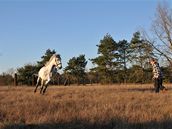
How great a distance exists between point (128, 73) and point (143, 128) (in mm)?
63845

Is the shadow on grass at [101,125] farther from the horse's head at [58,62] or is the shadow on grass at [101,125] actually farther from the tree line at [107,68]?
the tree line at [107,68]

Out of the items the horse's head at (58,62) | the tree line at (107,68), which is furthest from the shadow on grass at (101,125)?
the tree line at (107,68)

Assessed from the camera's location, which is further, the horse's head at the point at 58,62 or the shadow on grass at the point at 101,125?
the horse's head at the point at 58,62

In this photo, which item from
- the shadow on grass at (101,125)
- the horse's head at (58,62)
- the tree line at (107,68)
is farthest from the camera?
the tree line at (107,68)

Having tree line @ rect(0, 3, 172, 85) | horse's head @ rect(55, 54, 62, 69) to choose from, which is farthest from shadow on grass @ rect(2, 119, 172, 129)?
tree line @ rect(0, 3, 172, 85)

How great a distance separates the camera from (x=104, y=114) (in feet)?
37.1

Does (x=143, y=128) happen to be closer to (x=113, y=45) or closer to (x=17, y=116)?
(x=17, y=116)

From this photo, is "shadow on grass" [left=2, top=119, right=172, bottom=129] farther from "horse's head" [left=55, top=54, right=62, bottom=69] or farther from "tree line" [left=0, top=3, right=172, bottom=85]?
"tree line" [left=0, top=3, right=172, bottom=85]

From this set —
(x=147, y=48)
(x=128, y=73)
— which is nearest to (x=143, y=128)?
(x=147, y=48)

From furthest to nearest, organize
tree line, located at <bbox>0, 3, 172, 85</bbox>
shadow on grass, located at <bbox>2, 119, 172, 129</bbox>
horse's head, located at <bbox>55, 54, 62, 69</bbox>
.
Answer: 1. tree line, located at <bbox>0, 3, 172, 85</bbox>
2. horse's head, located at <bbox>55, 54, 62, 69</bbox>
3. shadow on grass, located at <bbox>2, 119, 172, 129</bbox>

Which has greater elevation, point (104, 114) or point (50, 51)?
point (50, 51)

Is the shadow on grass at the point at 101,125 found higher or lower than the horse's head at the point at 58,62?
lower

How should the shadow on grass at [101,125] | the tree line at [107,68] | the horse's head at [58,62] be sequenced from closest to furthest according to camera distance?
1. the shadow on grass at [101,125]
2. the horse's head at [58,62]
3. the tree line at [107,68]

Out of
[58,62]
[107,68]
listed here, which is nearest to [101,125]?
[58,62]
